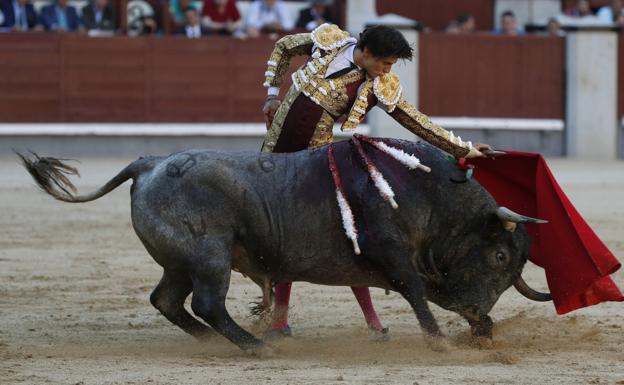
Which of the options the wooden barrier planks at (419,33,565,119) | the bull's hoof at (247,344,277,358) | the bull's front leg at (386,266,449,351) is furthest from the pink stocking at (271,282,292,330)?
the wooden barrier planks at (419,33,565,119)

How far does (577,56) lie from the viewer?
12.7 meters

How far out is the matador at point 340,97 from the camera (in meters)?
4.25

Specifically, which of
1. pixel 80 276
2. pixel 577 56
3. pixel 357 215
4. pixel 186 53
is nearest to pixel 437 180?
pixel 357 215

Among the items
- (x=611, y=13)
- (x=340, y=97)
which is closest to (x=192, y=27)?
(x=611, y=13)

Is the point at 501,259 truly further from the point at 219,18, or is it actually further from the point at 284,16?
the point at 284,16

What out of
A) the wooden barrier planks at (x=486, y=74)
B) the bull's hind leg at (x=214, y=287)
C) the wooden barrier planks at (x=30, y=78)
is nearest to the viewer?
the bull's hind leg at (x=214, y=287)

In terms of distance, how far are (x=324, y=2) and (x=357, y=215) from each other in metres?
8.62

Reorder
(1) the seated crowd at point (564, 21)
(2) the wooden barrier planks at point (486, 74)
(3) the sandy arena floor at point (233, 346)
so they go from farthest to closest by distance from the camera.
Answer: (1) the seated crowd at point (564, 21), (2) the wooden barrier planks at point (486, 74), (3) the sandy arena floor at point (233, 346)

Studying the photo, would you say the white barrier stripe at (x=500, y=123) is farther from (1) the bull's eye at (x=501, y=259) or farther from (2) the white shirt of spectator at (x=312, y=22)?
(1) the bull's eye at (x=501, y=259)

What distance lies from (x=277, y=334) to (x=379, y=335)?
13.6 inches

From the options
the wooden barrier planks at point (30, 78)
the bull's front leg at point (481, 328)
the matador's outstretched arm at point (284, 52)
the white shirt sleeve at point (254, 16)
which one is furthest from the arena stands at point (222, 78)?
the bull's front leg at point (481, 328)

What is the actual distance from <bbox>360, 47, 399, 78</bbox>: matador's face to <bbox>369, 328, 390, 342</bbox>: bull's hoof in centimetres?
86

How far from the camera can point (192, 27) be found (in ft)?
39.1

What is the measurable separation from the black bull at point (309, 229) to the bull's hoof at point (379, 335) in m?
0.23
